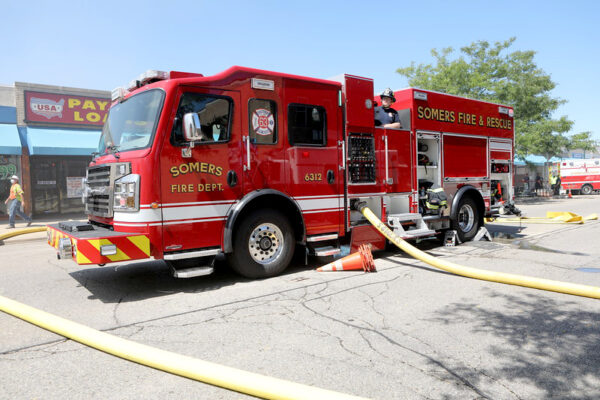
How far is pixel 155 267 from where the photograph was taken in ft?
22.9

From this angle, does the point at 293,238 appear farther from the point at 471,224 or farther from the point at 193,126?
the point at 471,224

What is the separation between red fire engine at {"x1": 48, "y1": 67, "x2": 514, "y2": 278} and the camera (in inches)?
199

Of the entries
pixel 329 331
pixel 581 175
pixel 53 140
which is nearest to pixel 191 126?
pixel 329 331

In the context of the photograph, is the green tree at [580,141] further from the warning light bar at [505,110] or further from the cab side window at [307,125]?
the cab side window at [307,125]

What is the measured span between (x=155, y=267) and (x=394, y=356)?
4.80 metres

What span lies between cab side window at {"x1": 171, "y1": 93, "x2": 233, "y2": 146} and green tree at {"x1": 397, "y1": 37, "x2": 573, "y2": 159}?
20046 millimetres

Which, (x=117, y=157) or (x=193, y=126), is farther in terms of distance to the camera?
(x=117, y=157)

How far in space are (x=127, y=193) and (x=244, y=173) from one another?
4.81ft

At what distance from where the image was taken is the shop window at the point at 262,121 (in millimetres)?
5785

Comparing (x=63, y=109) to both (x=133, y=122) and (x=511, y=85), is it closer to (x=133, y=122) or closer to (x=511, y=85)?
(x=133, y=122)

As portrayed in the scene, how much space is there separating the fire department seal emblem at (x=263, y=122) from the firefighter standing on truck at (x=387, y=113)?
2.32 meters

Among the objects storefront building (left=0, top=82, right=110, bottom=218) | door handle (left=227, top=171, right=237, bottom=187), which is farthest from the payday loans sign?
door handle (left=227, top=171, right=237, bottom=187)

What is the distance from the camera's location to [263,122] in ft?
19.3

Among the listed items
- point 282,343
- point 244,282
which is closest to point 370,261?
→ point 244,282
